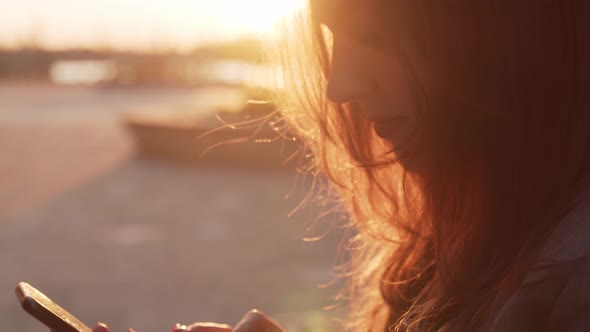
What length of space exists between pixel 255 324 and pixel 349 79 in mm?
459

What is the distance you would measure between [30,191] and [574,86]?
827 centimetres

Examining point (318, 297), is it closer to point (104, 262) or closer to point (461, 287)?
point (104, 262)

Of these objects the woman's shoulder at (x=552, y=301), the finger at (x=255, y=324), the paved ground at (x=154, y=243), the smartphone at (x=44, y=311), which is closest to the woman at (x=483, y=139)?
the woman's shoulder at (x=552, y=301)

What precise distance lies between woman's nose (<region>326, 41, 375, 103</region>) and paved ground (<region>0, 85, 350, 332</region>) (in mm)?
3076

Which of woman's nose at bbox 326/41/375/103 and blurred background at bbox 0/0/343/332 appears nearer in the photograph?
woman's nose at bbox 326/41/375/103

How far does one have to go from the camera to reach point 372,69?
3.61ft

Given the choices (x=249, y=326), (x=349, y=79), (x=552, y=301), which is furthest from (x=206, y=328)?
(x=552, y=301)

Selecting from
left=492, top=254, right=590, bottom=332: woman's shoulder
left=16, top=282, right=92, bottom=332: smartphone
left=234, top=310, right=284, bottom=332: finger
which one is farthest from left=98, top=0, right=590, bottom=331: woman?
left=16, top=282, right=92, bottom=332: smartphone

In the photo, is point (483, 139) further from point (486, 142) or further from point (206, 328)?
point (206, 328)

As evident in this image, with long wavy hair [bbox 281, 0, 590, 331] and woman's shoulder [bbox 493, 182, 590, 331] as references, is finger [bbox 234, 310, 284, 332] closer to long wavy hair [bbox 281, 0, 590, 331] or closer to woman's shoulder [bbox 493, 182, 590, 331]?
long wavy hair [bbox 281, 0, 590, 331]

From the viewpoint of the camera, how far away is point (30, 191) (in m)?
8.48

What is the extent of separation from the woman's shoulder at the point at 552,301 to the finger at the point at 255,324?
0.53 metres

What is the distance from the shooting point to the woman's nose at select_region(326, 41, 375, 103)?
109cm

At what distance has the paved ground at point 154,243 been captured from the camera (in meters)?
4.81
